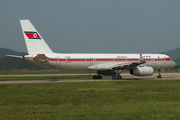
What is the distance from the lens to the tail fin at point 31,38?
112 feet

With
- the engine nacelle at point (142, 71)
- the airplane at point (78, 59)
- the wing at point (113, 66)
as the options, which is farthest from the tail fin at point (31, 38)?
the engine nacelle at point (142, 71)

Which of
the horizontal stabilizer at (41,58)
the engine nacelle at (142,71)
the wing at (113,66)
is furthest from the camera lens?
the wing at (113,66)

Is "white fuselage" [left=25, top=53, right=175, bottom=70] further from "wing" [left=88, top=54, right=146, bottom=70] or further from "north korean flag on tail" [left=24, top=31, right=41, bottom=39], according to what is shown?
"north korean flag on tail" [left=24, top=31, right=41, bottom=39]

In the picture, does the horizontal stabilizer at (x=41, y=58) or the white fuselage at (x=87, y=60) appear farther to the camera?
the white fuselage at (x=87, y=60)

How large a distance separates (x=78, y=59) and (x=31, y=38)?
25.6ft

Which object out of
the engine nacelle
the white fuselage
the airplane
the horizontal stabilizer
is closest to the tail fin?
the airplane

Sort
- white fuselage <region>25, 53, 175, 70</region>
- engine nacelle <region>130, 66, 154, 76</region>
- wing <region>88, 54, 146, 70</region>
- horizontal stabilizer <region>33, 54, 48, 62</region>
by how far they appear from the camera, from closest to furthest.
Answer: horizontal stabilizer <region>33, 54, 48, 62</region>
engine nacelle <region>130, 66, 154, 76</region>
white fuselage <region>25, 53, 175, 70</region>
wing <region>88, 54, 146, 70</region>

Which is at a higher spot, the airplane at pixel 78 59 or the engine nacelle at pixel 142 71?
the airplane at pixel 78 59

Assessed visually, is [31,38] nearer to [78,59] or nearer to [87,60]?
[78,59]

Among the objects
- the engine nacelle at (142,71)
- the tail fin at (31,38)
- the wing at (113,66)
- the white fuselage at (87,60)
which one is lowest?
the engine nacelle at (142,71)

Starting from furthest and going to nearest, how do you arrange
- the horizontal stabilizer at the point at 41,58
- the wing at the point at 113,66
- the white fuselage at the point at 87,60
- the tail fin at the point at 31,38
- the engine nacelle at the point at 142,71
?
the wing at the point at 113,66
the white fuselage at the point at 87,60
the engine nacelle at the point at 142,71
the tail fin at the point at 31,38
the horizontal stabilizer at the point at 41,58

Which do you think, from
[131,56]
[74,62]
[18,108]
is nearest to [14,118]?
[18,108]

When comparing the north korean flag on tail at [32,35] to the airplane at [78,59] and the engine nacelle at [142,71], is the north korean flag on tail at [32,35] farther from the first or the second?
the engine nacelle at [142,71]

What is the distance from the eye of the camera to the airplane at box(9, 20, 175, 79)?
34031 mm
